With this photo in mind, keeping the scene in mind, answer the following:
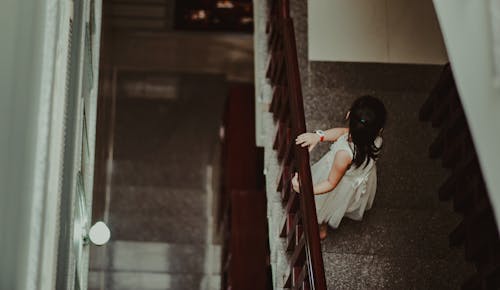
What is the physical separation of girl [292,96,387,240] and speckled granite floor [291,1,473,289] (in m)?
0.20

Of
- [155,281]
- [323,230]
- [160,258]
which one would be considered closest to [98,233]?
[323,230]

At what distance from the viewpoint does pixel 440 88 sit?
693 cm

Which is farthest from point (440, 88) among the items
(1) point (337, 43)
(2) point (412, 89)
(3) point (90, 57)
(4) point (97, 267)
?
(4) point (97, 267)

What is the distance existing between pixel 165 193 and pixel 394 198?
484 centimetres

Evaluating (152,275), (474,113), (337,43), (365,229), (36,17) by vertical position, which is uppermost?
(337,43)

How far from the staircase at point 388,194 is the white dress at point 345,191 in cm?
22

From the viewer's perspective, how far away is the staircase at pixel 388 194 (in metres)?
6.01

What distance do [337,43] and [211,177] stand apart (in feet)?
12.6

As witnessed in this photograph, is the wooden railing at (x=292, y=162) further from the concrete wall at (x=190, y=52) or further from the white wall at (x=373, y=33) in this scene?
the concrete wall at (x=190, y=52)

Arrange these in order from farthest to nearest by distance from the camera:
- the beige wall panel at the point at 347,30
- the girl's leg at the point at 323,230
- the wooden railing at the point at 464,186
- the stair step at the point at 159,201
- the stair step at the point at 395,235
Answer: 1. the stair step at the point at 159,201
2. the beige wall panel at the point at 347,30
3. the stair step at the point at 395,235
4. the girl's leg at the point at 323,230
5. the wooden railing at the point at 464,186

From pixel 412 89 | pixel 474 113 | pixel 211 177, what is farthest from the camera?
pixel 211 177

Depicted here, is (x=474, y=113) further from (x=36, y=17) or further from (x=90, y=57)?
(x=90, y=57)

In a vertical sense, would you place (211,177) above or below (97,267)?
above

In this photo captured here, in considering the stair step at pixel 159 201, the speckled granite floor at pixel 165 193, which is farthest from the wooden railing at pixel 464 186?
the stair step at pixel 159 201
